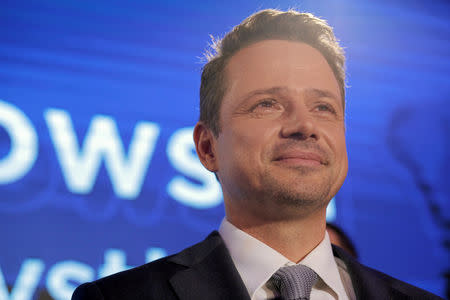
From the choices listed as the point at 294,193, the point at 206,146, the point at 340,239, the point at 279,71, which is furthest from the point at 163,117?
the point at 294,193

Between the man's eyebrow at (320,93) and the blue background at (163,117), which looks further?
the blue background at (163,117)

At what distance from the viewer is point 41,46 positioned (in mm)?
2877

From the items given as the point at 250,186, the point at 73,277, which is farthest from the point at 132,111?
the point at 250,186

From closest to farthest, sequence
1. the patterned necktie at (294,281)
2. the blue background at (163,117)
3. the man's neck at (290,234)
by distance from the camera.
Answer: the patterned necktie at (294,281)
the man's neck at (290,234)
the blue background at (163,117)

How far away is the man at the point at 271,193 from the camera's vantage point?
1.26 m

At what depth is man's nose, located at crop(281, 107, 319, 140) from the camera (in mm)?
1279

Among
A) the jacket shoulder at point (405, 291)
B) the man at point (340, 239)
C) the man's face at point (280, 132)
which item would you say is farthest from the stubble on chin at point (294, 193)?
the man at point (340, 239)

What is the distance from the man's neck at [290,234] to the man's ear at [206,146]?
8.5 inches

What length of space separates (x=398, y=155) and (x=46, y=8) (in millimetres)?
2277

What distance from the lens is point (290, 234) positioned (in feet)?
4.37

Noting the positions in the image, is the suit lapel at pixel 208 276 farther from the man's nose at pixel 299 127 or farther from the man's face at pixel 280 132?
the man's nose at pixel 299 127

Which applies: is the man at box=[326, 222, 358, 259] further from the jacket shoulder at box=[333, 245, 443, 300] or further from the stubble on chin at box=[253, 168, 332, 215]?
the stubble on chin at box=[253, 168, 332, 215]

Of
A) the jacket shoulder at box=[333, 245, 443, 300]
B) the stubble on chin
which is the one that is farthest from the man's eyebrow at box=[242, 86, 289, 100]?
the jacket shoulder at box=[333, 245, 443, 300]

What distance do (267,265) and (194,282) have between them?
183mm
